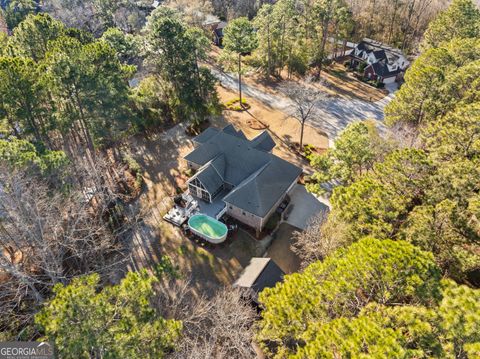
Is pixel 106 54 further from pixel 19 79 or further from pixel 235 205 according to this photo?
pixel 235 205

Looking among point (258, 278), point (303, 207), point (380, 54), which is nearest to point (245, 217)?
point (303, 207)

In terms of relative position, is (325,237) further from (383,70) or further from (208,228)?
(383,70)

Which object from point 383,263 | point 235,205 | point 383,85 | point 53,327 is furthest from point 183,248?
point 383,85

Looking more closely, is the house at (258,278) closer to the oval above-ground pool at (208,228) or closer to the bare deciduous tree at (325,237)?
the bare deciduous tree at (325,237)

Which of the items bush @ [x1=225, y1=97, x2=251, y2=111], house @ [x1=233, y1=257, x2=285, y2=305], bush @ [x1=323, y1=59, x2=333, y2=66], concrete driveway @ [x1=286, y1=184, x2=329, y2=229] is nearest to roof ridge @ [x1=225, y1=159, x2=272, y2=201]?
concrete driveway @ [x1=286, y1=184, x2=329, y2=229]

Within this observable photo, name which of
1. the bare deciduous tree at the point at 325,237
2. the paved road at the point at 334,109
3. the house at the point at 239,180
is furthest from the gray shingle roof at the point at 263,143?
the bare deciduous tree at the point at 325,237

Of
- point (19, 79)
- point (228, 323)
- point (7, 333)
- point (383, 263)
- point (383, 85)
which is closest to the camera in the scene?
point (383, 263)
